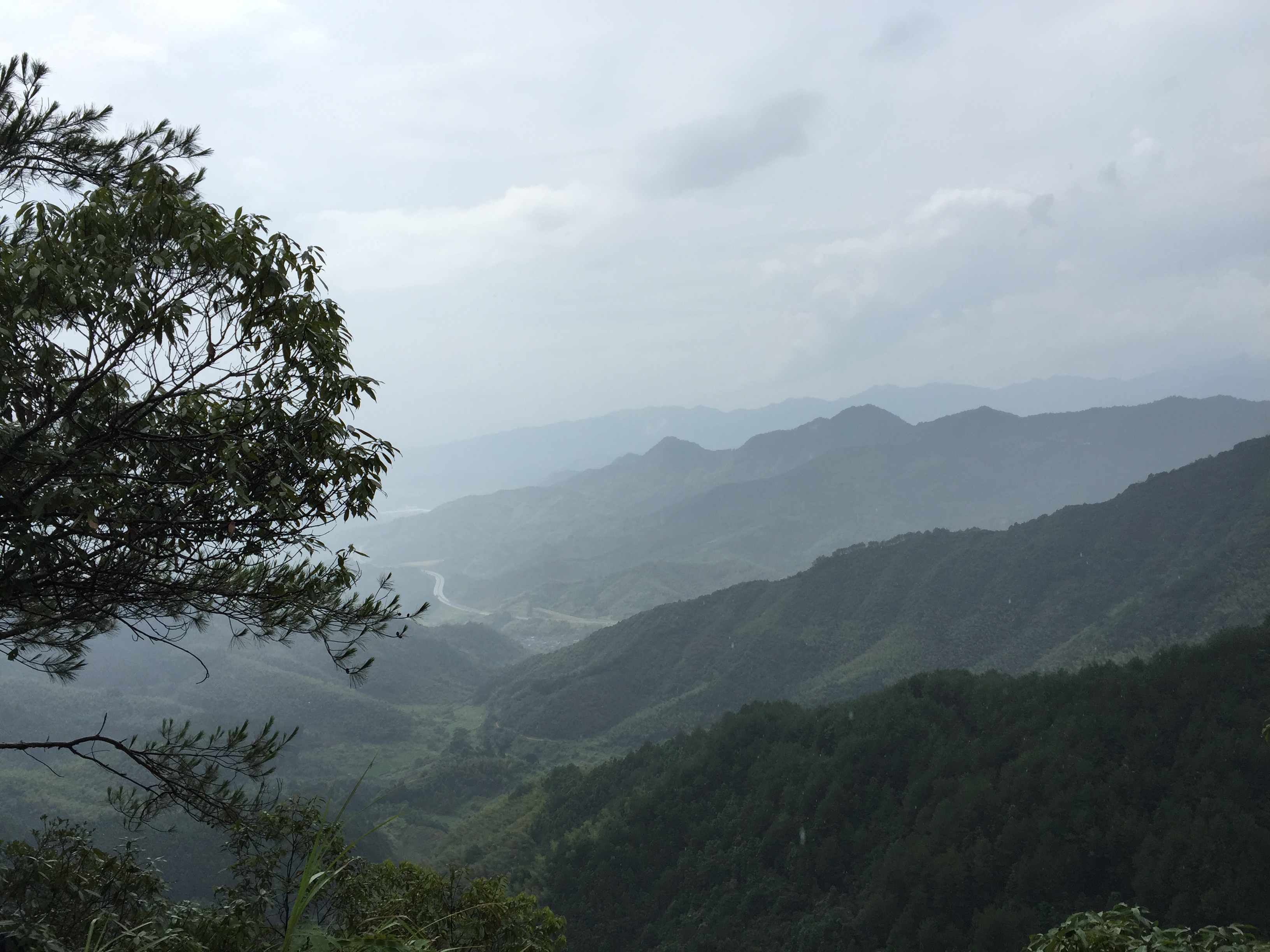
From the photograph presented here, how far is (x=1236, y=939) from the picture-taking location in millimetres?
5488

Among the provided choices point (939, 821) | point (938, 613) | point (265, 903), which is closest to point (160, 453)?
point (265, 903)

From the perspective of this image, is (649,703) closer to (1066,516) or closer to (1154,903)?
(1066,516)

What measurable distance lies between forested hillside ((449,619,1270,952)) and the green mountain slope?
26.0m

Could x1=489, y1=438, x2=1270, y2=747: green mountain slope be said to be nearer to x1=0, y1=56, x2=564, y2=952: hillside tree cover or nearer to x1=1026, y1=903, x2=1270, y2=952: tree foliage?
x1=1026, y1=903, x2=1270, y2=952: tree foliage

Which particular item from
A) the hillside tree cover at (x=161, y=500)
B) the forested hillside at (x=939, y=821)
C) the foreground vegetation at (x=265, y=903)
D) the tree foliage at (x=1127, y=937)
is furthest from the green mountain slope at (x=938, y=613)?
the hillside tree cover at (x=161, y=500)

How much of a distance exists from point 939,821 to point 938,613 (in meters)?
51.9

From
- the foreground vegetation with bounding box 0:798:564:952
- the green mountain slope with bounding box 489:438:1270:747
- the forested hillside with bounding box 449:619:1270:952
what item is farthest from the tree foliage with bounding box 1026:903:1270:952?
the green mountain slope with bounding box 489:438:1270:747

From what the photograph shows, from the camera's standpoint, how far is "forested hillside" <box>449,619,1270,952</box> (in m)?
28.6

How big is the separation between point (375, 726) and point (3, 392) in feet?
311

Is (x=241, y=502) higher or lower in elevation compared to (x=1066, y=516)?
higher

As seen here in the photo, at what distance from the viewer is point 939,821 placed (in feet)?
113

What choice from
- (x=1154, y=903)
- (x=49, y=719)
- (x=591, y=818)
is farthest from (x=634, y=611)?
(x=1154, y=903)

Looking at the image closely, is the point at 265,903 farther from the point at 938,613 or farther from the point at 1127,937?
the point at 938,613

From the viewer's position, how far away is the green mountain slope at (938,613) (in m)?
64.7
